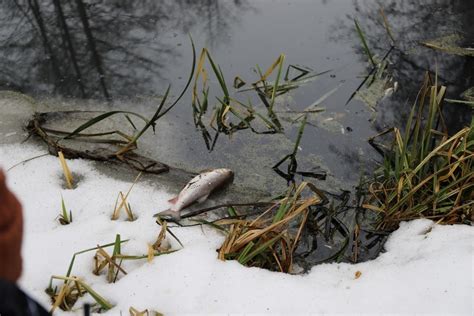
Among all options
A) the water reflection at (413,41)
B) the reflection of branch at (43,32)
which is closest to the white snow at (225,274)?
the water reflection at (413,41)

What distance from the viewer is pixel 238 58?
4141 millimetres

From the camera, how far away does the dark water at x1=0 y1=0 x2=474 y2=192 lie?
322cm

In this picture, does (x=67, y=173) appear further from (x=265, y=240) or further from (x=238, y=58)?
(x=238, y=58)

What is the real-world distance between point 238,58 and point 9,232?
324 centimetres

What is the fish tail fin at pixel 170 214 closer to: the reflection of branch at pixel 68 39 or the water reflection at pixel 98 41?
the water reflection at pixel 98 41

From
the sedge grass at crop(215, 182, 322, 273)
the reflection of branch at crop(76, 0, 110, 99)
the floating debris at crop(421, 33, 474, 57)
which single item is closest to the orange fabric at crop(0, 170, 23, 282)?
the sedge grass at crop(215, 182, 322, 273)

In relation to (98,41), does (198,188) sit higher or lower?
lower

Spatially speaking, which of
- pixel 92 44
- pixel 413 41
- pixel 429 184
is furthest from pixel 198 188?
pixel 413 41

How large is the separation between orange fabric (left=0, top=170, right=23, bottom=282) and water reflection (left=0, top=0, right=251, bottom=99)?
270cm

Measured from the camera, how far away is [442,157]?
9.14ft

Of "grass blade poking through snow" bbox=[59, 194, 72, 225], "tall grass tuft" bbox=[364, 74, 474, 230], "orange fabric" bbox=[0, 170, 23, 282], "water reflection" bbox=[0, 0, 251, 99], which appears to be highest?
"orange fabric" bbox=[0, 170, 23, 282]

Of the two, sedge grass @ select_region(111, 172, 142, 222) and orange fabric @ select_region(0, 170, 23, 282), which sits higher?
orange fabric @ select_region(0, 170, 23, 282)

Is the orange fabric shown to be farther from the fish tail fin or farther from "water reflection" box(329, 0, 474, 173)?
"water reflection" box(329, 0, 474, 173)

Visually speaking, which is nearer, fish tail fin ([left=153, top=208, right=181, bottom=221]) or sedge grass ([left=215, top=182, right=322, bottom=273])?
sedge grass ([left=215, top=182, right=322, bottom=273])
